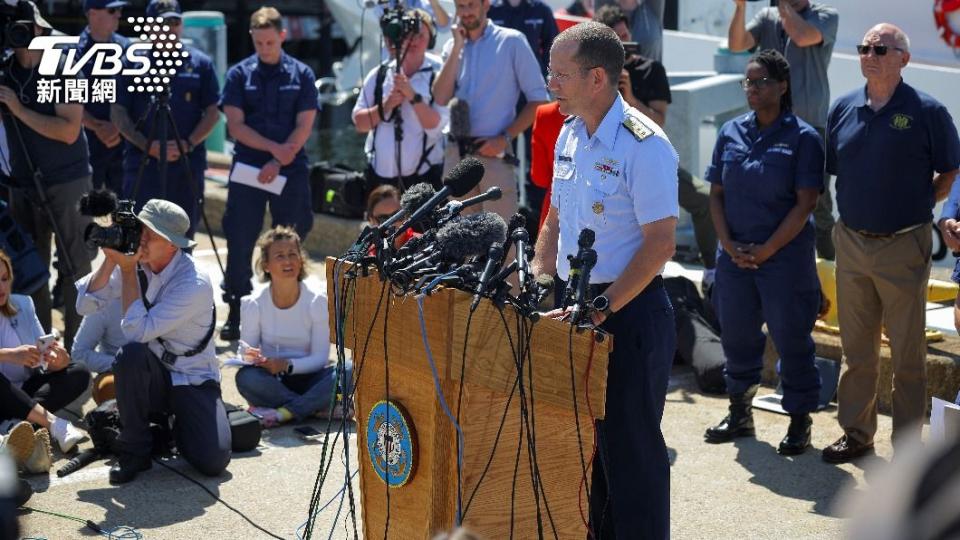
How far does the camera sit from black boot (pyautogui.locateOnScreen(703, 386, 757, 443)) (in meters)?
6.61

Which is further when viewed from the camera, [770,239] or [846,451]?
[770,239]

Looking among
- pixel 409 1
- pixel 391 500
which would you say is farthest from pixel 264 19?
pixel 391 500

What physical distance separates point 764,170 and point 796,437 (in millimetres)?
1346

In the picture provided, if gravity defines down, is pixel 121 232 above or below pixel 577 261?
below

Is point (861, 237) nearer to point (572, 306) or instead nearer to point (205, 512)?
point (572, 306)

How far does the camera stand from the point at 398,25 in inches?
333

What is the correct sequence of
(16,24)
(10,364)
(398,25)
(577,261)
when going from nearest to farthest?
(577,261) < (10,364) < (16,24) < (398,25)

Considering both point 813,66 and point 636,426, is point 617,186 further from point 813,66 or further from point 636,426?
point 813,66

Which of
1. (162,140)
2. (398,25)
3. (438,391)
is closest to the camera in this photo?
(438,391)

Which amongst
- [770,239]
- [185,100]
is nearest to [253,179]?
[185,100]

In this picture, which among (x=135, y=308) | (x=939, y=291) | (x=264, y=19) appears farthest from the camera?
(x=264, y=19)

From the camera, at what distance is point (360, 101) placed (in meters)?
8.94

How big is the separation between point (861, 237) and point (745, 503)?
1.47 meters

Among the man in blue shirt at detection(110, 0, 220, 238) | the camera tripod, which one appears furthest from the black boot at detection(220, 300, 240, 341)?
the man in blue shirt at detection(110, 0, 220, 238)
